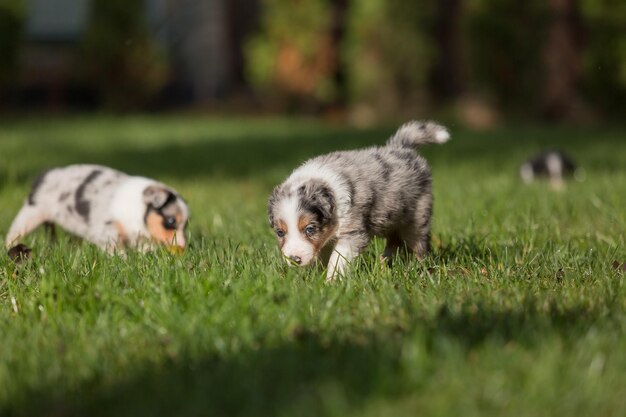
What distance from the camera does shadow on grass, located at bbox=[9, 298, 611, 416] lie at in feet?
9.77

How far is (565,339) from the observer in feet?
11.5

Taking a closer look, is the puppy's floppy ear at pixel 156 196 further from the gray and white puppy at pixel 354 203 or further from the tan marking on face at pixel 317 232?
the tan marking on face at pixel 317 232

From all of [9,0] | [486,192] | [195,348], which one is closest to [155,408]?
[195,348]

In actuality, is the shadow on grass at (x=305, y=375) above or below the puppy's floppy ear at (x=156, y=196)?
below

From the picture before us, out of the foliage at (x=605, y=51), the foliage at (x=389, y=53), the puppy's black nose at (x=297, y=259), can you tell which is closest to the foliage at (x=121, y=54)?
the foliage at (x=389, y=53)

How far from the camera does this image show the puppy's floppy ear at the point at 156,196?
5836mm

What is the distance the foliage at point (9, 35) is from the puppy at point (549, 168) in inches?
655

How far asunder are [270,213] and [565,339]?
1941 millimetres

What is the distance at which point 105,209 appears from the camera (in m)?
6.11

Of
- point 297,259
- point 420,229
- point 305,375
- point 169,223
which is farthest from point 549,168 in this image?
point 305,375

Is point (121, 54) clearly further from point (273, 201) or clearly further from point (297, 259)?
point (297, 259)

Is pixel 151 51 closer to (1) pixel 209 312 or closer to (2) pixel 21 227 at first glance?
(2) pixel 21 227

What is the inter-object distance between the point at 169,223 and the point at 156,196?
0.20 meters

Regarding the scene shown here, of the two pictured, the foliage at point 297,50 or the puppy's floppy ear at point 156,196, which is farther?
the foliage at point 297,50
